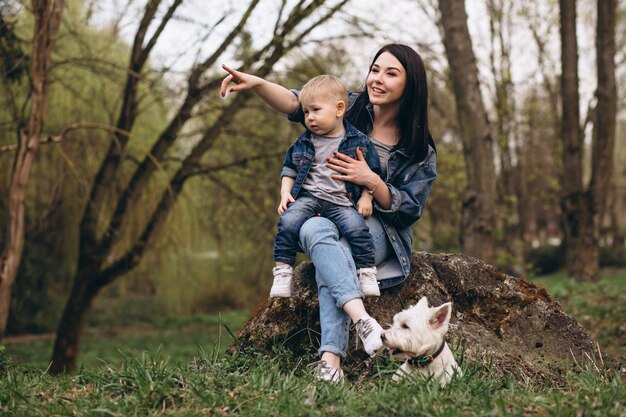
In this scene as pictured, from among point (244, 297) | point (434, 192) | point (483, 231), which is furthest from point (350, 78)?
point (244, 297)

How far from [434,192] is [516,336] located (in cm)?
1038

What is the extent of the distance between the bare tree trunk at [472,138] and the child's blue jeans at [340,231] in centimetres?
494

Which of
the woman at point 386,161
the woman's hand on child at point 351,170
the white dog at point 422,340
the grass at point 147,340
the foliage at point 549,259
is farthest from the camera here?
the foliage at point 549,259

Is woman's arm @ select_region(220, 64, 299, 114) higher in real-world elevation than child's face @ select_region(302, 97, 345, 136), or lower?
higher

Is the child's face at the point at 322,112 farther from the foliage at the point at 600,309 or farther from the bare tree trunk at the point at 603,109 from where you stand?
the bare tree trunk at the point at 603,109

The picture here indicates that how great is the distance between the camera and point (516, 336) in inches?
177

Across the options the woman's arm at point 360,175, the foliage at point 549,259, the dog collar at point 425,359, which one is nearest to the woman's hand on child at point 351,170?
the woman's arm at point 360,175

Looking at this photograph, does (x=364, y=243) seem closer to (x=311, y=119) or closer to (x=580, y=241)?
(x=311, y=119)

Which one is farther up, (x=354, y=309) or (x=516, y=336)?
(x=354, y=309)

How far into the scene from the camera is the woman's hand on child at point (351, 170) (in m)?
3.99

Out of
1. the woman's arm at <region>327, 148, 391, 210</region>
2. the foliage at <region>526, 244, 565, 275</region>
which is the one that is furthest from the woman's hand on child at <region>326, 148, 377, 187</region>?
the foliage at <region>526, 244, 565, 275</region>

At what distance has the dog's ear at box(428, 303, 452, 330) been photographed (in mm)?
3506

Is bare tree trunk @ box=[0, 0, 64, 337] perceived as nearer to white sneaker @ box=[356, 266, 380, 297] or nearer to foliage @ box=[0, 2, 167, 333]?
foliage @ box=[0, 2, 167, 333]

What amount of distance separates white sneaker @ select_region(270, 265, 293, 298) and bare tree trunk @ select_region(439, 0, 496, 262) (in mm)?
5163
